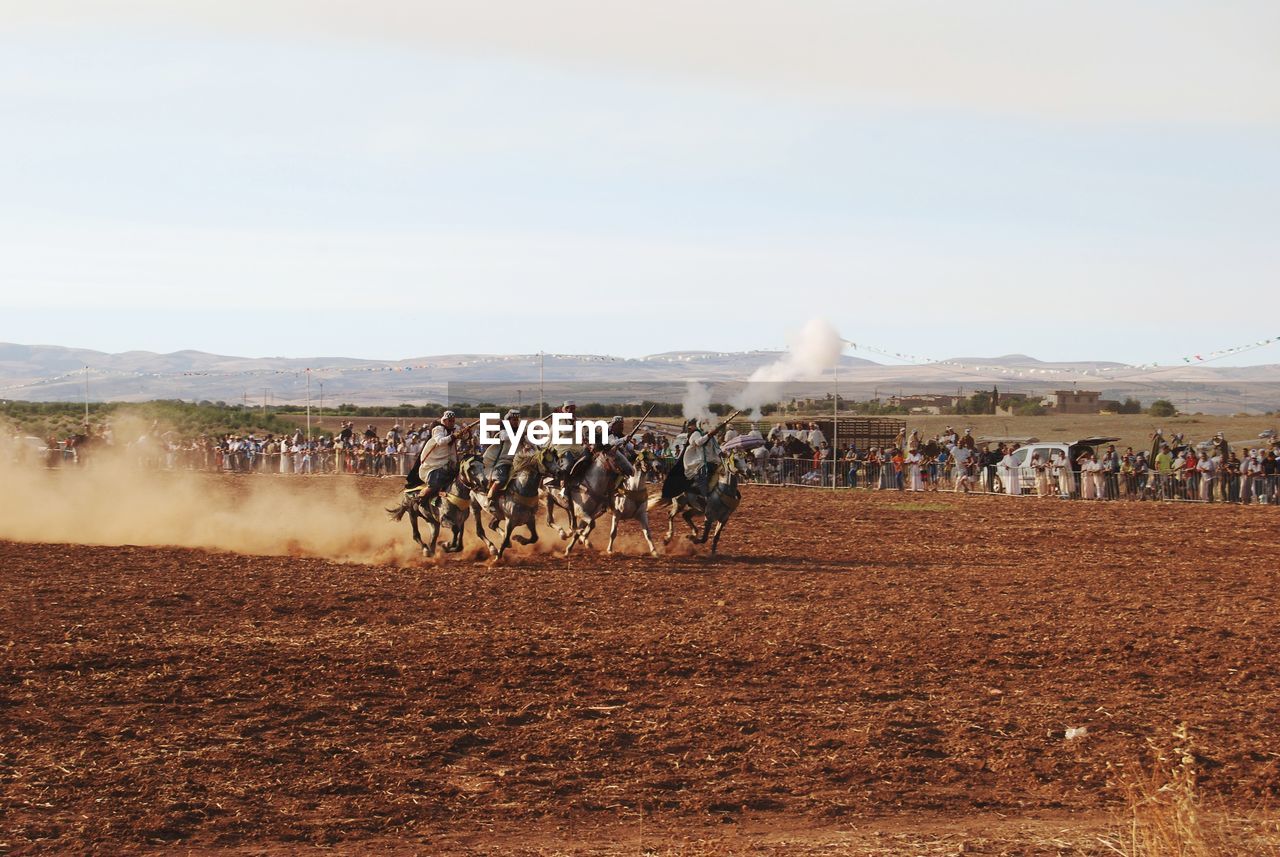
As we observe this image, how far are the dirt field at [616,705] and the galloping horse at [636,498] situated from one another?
2228mm

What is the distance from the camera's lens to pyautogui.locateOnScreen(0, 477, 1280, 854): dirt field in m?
8.73

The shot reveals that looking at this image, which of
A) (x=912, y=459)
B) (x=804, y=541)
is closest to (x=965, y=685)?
(x=804, y=541)

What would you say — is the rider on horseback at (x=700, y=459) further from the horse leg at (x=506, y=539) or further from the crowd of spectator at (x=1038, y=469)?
the crowd of spectator at (x=1038, y=469)

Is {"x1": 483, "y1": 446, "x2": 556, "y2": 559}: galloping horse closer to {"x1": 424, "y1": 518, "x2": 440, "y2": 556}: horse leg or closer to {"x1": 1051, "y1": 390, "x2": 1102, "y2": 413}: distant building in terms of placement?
{"x1": 424, "y1": 518, "x2": 440, "y2": 556}: horse leg

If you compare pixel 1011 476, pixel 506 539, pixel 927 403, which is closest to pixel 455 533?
pixel 506 539

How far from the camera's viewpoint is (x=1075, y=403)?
93875 millimetres

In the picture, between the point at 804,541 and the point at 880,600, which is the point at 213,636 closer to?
the point at 880,600

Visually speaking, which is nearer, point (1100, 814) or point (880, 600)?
point (1100, 814)

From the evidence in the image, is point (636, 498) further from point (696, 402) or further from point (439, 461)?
point (696, 402)

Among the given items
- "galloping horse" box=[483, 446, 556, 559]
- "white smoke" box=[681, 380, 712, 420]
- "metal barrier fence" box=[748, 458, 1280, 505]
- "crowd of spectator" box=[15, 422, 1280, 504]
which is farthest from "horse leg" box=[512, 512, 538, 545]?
"white smoke" box=[681, 380, 712, 420]

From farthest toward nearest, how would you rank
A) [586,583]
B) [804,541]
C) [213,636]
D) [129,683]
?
[804,541]
[586,583]
[213,636]
[129,683]

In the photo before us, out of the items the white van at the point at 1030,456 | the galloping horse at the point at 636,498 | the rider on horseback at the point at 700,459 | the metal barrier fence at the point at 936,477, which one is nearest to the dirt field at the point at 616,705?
the galloping horse at the point at 636,498

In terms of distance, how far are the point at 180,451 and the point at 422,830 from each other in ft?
193

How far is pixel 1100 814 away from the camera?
887 cm
